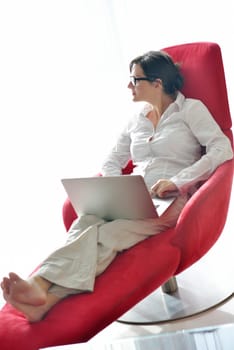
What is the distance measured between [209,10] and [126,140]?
2.45 feet

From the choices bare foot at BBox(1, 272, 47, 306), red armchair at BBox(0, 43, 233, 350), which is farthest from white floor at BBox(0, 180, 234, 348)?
bare foot at BBox(1, 272, 47, 306)

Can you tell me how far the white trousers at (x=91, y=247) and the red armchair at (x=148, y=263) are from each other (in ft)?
0.10

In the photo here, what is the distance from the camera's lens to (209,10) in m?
2.21

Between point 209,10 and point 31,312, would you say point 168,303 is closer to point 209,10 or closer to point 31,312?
point 31,312

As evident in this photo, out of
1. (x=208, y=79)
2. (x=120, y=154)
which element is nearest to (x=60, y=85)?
(x=120, y=154)

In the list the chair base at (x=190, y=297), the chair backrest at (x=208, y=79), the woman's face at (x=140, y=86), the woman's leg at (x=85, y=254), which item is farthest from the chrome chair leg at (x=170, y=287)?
the woman's face at (x=140, y=86)

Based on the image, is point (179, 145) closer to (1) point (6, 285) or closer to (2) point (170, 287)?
(2) point (170, 287)

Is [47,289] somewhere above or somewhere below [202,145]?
below

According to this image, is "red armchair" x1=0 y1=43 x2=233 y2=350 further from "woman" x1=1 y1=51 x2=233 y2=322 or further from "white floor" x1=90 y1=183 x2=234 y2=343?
"white floor" x1=90 y1=183 x2=234 y2=343

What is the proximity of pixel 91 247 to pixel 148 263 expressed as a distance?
7.2 inches

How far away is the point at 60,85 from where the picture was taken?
8.25 feet

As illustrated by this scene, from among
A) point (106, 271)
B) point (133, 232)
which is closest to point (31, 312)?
point (106, 271)

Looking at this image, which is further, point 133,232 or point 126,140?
point 126,140

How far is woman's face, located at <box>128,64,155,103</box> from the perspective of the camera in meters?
1.83
